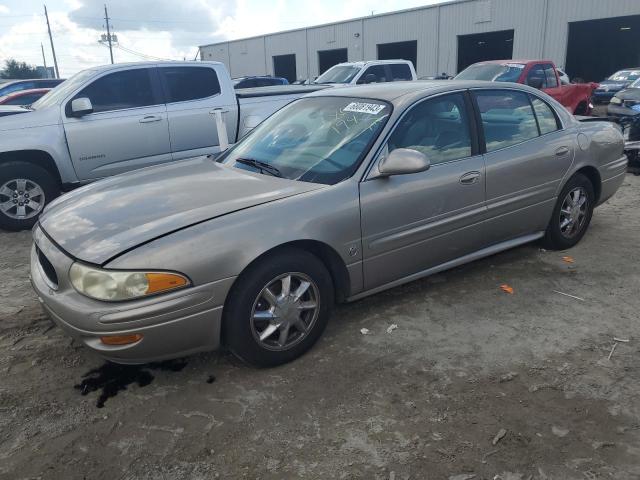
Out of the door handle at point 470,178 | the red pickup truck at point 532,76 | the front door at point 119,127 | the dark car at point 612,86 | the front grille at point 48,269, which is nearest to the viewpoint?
the front grille at point 48,269

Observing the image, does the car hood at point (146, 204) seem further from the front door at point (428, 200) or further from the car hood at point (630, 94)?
the car hood at point (630, 94)

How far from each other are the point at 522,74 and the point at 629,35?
26586mm

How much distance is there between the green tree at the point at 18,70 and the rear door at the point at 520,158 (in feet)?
211

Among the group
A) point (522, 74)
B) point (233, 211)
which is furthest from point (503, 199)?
point (522, 74)

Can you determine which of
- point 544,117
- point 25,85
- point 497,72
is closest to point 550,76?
point 497,72

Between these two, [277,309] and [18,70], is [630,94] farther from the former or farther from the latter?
[18,70]

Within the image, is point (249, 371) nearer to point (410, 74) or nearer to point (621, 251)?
point (621, 251)

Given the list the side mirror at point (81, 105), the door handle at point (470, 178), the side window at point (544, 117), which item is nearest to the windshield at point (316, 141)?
the door handle at point (470, 178)

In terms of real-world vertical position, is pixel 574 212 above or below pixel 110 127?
below

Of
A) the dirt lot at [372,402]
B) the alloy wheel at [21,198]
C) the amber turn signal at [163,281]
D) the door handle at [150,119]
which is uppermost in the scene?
the door handle at [150,119]

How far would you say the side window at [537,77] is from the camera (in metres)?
11.8

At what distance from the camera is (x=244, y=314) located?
294cm

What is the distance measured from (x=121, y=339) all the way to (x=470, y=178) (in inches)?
103

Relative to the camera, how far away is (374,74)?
13320 millimetres
